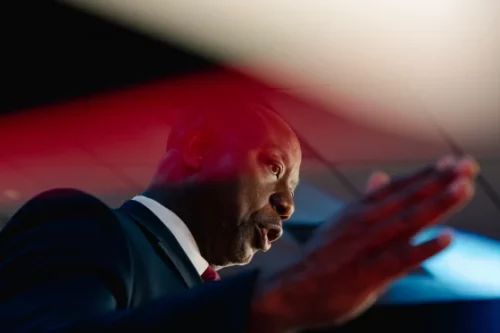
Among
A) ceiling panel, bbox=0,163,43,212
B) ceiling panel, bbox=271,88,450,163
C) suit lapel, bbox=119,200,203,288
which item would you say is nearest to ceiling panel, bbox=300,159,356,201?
ceiling panel, bbox=271,88,450,163

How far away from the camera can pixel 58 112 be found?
2.03m

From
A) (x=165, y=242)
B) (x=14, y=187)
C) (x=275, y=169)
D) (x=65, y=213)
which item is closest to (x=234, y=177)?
(x=275, y=169)

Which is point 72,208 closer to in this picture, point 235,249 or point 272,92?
point 235,249

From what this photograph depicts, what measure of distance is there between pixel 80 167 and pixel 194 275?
2301 millimetres

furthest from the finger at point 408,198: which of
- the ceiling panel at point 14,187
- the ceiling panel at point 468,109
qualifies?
the ceiling panel at point 14,187

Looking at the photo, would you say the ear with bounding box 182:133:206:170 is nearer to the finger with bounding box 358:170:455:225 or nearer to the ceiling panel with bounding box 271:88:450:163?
the finger with bounding box 358:170:455:225

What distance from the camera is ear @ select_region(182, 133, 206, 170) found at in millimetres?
814

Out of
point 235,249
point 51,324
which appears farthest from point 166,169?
point 51,324

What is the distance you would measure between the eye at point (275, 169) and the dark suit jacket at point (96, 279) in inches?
8.3

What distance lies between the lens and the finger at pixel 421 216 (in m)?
0.32

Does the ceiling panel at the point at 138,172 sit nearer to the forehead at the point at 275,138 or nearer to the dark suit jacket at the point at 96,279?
the forehead at the point at 275,138

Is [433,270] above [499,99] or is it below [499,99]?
below

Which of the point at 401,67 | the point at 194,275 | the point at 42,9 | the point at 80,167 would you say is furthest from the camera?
the point at 80,167

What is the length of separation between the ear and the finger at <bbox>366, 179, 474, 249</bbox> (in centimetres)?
51
